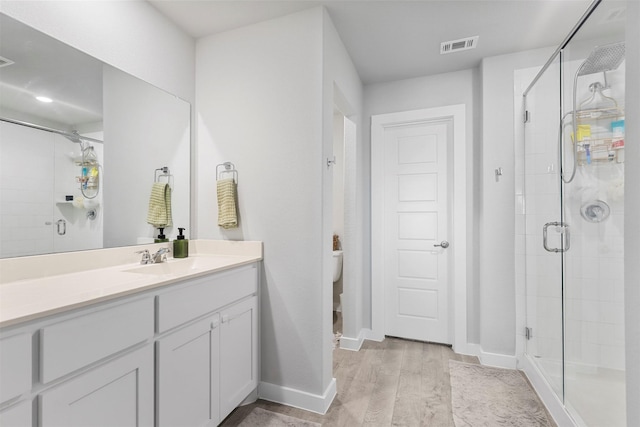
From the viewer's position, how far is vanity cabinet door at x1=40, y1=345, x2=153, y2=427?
0.91 m

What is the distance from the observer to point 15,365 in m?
0.81

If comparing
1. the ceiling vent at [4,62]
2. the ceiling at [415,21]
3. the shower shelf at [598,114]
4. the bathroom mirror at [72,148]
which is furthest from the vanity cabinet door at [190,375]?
the shower shelf at [598,114]

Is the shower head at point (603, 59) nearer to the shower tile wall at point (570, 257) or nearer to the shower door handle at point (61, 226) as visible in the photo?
the shower tile wall at point (570, 257)

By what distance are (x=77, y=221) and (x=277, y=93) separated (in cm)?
133

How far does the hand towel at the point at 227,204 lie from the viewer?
196cm

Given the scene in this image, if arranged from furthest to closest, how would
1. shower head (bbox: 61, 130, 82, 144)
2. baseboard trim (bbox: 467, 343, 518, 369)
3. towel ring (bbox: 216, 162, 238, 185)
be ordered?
baseboard trim (bbox: 467, 343, 518, 369)
towel ring (bbox: 216, 162, 238, 185)
shower head (bbox: 61, 130, 82, 144)

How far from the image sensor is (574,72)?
5.69ft

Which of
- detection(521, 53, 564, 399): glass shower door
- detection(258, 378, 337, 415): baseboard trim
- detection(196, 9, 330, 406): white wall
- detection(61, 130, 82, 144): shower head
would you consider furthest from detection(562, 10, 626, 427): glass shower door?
detection(61, 130, 82, 144): shower head

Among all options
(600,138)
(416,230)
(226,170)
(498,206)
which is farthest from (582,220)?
(226,170)

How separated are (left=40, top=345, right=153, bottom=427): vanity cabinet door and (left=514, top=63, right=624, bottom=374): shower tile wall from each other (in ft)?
7.11

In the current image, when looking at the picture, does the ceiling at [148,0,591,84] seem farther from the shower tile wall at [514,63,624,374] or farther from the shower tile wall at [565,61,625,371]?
the shower tile wall at [565,61,625,371]

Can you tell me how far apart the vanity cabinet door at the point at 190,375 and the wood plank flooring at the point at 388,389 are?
0.37 m

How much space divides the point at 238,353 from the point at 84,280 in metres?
0.86

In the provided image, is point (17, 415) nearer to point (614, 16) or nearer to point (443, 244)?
point (614, 16)
